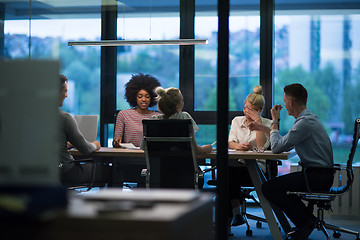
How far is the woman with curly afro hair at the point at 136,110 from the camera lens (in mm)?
5742

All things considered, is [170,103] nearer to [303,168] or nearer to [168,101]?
[168,101]

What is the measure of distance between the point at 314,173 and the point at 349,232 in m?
0.77

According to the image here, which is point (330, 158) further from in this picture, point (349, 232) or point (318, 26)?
point (318, 26)

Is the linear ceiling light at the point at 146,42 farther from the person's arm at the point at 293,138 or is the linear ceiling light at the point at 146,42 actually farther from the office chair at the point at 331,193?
the office chair at the point at 331,193

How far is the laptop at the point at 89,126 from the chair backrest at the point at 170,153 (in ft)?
4.41

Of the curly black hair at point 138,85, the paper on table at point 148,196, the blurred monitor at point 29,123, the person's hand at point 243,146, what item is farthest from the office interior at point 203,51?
the blurred monitor at point 29,123

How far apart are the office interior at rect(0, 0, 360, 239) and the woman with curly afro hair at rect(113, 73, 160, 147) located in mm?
596

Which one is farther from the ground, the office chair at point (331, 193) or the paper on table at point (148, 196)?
the paper on table at point (148, 196)

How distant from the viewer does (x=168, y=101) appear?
423cm

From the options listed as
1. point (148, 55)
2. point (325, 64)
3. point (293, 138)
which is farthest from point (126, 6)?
point (293, 138)

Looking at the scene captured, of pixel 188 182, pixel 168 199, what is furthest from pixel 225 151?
pixel 188 182

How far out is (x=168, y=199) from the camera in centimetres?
118

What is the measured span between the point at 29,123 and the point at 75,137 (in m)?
3.11

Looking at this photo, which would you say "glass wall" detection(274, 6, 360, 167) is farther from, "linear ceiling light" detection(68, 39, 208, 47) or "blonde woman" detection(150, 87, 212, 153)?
"blonde woman" detection(150, 87, 212, 153)
